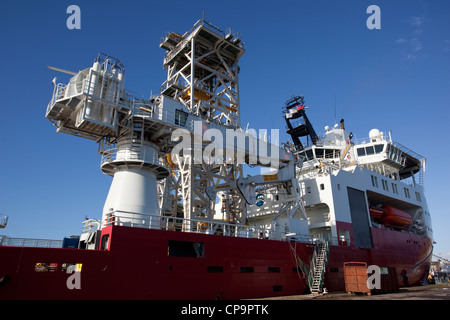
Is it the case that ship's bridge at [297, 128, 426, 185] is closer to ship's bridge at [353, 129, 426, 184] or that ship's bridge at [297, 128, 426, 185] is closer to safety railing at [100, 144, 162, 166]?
ship's bridge at [353, 129, 426, 184]

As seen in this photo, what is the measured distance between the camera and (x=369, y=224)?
82.4ft

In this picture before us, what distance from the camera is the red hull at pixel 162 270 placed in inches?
420

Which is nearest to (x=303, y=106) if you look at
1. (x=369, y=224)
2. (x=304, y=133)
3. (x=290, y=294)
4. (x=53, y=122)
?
(x=304, y=133)

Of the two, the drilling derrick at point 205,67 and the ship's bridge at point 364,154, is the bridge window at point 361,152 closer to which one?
the ship's bridge at point 364,154

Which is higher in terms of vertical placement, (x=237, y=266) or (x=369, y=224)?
(x=369, y=224)

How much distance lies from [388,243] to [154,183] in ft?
66.1

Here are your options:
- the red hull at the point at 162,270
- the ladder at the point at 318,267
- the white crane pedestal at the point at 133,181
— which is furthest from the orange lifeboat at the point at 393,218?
the white crane pedestal at the point at 133,181

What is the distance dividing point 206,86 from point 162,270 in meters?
16.4

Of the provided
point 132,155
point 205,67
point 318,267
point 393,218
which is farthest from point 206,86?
point 393,218

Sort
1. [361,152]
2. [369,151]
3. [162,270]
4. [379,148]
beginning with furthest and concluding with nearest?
[361,152]
[369,151]
[379,148]
[162,270]

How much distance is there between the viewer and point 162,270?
13.1 m

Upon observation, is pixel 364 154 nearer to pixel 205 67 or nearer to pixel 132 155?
pixel 205 67

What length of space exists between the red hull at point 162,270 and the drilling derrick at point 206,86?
18.1 ft
